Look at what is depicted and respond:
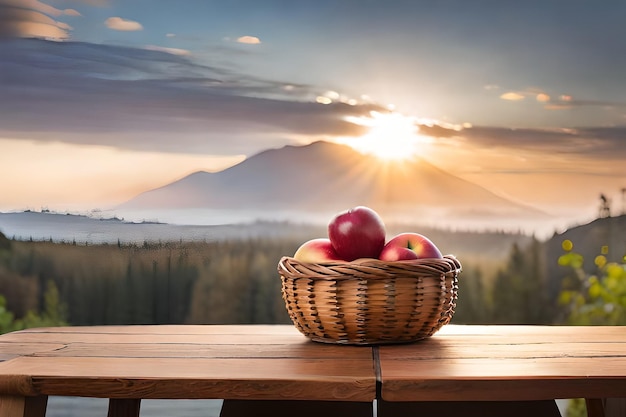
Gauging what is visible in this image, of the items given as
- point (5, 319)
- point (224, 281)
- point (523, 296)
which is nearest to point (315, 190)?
point (224, 281)

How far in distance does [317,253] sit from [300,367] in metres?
0.28

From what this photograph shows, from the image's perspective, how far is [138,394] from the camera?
1.04 meters

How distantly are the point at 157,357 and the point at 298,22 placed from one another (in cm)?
174

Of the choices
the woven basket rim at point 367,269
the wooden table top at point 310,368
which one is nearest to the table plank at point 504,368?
the wooden table top at point 310,368

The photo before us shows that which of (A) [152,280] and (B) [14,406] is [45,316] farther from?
(B) [14,406]

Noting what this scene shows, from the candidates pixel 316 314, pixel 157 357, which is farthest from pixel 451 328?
pixel 157 357

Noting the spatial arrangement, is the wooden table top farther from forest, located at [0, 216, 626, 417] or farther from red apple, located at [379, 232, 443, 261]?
forest, located at [0, 216, 626, 417]

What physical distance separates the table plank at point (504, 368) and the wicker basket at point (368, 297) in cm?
4

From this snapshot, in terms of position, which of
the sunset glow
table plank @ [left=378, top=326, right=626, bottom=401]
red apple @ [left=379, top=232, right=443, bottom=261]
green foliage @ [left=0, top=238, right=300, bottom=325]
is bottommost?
green foliage @ [left=0, top=238, right=300, bottom=325]

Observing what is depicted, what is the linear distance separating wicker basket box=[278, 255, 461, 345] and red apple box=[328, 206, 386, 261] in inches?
2.0

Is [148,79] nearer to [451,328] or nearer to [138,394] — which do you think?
[451,328]

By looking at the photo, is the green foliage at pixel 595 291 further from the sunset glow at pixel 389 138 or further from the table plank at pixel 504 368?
the table plank at pixel 504 368

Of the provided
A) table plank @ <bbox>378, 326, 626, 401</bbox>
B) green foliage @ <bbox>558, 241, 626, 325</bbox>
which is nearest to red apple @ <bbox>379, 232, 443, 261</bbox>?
table plank @ <bbox>378, 326, 626, 401</bbox>

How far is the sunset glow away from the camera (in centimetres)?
275
